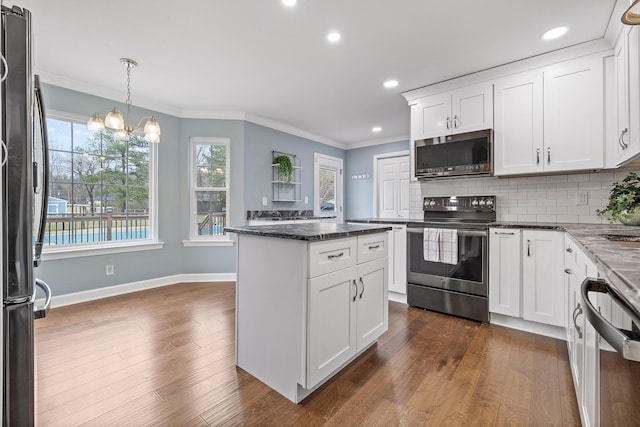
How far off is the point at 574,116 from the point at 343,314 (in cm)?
266

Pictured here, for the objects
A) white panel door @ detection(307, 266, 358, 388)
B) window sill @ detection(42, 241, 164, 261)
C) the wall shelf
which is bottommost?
white panel door @ detection(307, 266, 358, 388)

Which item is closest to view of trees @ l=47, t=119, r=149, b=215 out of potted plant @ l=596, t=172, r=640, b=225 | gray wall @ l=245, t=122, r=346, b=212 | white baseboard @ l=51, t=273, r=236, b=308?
white baseboard @ l=51, t=273, r=236, b=308

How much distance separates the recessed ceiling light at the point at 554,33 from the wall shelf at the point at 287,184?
3.54 m

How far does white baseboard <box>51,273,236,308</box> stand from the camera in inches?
127

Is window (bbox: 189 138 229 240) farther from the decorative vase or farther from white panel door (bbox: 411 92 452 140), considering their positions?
the decorative vase

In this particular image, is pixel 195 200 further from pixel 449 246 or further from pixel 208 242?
pixel 449 246

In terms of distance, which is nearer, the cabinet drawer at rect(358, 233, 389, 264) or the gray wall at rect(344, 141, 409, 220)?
the cabinet drawer at rect(358, 233, 389, 264)

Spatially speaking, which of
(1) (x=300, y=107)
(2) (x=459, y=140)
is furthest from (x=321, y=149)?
(2) (x=459, y=140)

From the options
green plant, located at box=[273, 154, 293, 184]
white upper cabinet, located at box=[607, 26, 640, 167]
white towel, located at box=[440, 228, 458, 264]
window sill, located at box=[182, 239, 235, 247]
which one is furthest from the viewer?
green plant, located at box=[273, 154, 293, 184]

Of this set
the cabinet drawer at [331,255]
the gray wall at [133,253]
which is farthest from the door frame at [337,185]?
the cabinet drawer at [331,255]

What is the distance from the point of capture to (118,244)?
3.68m

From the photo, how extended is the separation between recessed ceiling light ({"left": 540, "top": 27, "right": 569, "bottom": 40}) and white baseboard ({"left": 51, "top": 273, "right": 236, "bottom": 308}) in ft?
14.3

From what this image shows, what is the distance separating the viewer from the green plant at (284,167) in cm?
480

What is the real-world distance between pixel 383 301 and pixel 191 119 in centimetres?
369
